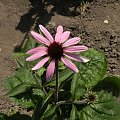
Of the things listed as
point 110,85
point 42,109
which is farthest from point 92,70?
point 42,109

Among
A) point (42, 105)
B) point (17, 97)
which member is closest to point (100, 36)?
point (17, 97)

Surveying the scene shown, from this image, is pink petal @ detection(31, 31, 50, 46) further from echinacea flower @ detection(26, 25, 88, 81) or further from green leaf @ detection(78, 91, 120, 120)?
green leaf @ detection(78, 91, 120, 120)

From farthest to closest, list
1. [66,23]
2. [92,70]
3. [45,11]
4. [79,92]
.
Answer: [45,11] → [66,23] → [92,70] → [79,92]

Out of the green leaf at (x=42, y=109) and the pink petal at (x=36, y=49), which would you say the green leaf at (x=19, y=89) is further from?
the pink petal at (x=36, y=49)

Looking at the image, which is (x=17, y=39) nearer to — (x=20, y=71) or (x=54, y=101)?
(x=20, y=71)

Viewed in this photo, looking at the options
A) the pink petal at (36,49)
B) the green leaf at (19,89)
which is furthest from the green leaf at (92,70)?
the pink petal at (36,49)

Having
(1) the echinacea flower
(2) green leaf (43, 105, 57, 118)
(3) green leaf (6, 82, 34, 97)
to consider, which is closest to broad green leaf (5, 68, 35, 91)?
(3) green leaf (6, 82, 34, 97)

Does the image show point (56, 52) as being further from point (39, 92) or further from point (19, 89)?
point (39, 92)
